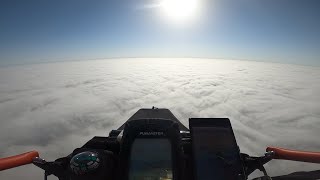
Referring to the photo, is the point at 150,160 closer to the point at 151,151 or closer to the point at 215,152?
the point at 151,151

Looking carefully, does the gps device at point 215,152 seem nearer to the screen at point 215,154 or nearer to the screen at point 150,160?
the screen at point 215,154

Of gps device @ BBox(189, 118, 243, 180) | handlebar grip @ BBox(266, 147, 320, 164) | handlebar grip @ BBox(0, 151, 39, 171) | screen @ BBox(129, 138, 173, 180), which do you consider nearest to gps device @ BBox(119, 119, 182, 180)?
screen @ BBox(129, 138, 173, 180)

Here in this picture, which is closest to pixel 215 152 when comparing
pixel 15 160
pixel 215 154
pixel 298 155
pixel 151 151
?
pixel 215 154

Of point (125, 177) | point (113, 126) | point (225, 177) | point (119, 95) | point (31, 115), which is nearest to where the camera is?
point (125, 177)

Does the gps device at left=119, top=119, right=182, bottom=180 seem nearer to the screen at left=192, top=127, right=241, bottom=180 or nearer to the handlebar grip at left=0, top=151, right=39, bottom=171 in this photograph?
the screen at left=192, top=127, right=241, bottom=180

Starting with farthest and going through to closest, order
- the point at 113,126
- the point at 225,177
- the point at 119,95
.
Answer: the point at 119,95 < the point at 113,126 < the point at 225,177

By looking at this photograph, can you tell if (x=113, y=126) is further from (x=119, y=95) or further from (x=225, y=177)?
(x=225, y=177)

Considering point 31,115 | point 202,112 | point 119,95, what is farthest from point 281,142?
point 119,95
